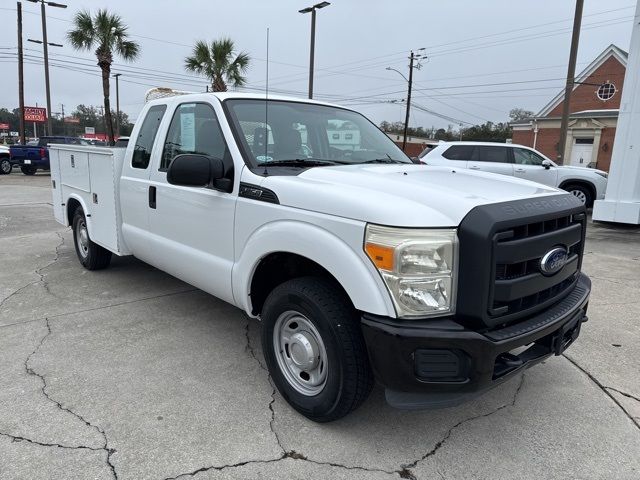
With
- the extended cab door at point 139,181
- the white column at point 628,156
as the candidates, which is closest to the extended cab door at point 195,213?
the extended cab door at point 139,181

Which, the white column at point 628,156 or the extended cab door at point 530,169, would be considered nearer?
the white column at point 628,156

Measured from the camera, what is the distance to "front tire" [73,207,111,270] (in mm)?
5645

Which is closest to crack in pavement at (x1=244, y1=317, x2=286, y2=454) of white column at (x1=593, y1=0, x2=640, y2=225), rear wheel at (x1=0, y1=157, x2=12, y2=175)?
Answer: white column at (x1=593, y1=0, x2=640, y2=225)

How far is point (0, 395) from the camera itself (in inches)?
120

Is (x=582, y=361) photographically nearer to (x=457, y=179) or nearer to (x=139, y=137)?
(x=457, y=179)

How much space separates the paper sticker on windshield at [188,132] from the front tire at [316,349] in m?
1.56

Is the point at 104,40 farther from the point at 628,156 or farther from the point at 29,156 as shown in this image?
the point at 628,156

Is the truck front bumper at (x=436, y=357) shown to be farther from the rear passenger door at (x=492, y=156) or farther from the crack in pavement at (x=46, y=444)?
the rear passenger door at (x=492, y=156)

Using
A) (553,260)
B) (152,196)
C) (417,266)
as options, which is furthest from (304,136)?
(553,260)

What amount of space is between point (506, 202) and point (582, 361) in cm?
201

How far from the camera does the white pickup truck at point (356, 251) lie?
2.25m

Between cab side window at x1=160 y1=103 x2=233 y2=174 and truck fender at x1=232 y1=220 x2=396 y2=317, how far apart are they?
2.02 ft

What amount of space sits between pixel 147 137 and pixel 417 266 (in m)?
3.12

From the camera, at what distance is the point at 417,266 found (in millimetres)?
2242
